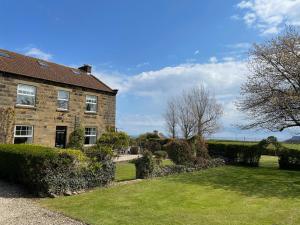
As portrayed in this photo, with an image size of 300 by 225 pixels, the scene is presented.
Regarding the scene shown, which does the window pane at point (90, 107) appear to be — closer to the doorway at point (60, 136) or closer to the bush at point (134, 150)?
the doorway at point (60, 136)

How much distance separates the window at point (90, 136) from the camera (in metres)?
25.7

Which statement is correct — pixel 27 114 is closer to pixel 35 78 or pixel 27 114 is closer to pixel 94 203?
pixel 35 78

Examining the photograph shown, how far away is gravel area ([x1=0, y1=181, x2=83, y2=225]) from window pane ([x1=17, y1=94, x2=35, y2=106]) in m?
11.3

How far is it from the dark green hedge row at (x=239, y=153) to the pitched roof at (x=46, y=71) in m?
12.1

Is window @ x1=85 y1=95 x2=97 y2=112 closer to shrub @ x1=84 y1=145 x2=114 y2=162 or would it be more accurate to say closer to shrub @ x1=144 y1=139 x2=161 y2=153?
shrub @ x1=144 y1=139 x2=161 y2=153

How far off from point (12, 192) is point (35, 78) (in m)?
12.5

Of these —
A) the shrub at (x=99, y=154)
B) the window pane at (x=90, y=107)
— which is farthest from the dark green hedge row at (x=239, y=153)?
the shrub at (x=99, y=154)

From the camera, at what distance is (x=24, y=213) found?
7832 mm

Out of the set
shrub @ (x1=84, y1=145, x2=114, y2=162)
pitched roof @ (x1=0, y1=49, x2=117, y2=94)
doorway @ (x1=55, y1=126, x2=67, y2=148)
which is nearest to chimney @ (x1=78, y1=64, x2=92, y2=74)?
pitched roof @ (x1=0, y1=49, x2=117, y2=94)

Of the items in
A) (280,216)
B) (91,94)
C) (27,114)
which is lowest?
(280,216)

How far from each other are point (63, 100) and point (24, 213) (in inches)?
647

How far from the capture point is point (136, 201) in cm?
937

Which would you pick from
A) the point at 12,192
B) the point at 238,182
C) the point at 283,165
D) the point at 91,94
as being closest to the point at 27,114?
the point at 91,94

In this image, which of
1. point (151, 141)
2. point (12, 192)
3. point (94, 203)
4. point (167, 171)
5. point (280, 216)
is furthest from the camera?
point (151, 141)
